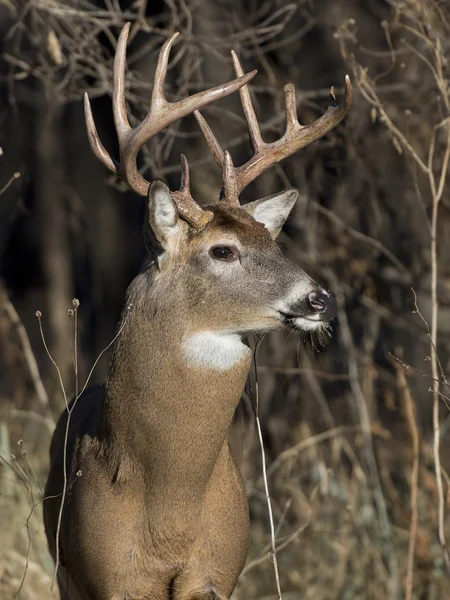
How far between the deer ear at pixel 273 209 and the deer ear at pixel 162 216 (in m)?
0.64

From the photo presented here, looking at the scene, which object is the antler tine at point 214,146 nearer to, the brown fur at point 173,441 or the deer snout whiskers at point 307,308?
the brown fur at point 173,441

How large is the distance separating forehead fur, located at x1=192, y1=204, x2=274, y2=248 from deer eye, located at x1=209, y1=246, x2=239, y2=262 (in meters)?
0.06

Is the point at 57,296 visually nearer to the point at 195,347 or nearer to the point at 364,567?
the point at 364,567

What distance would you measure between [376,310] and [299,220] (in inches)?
34.4

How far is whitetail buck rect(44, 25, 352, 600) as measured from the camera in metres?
4.63

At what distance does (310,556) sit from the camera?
7.31 metres

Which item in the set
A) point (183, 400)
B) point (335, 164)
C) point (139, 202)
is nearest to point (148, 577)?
point (183, 400)

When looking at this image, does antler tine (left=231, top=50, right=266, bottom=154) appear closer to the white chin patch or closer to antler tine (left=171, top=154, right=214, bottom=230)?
antler tine (left=171, top=154, right=214, bottom=230)

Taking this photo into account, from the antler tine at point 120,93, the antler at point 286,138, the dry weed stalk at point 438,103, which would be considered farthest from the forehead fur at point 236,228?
the dry weed stalk at point 438,103

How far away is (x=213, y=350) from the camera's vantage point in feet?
15.4

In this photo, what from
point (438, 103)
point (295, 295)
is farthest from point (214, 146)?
point (438, 103)

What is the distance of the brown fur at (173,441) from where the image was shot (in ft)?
15.2

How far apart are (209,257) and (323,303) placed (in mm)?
550

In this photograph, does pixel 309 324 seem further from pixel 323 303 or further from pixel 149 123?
pixel 149 123
